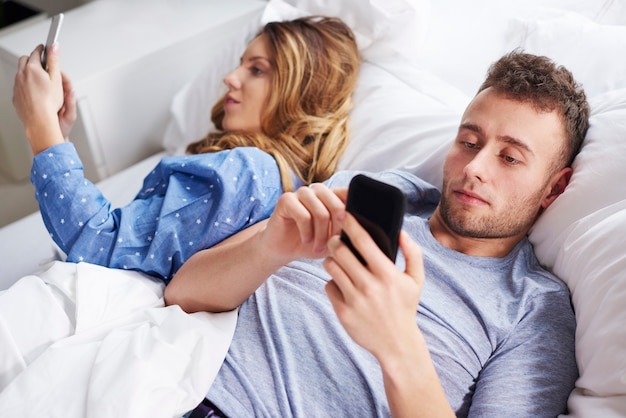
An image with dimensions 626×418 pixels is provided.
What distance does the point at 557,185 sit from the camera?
1143 mm

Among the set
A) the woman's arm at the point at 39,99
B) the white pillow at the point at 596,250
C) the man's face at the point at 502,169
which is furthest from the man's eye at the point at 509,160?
the woman's arm at the point at 39,99

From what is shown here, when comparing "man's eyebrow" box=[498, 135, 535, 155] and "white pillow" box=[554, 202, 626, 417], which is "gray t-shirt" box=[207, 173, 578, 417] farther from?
"man's eyebrow" box=[498, 135, 535, 155]

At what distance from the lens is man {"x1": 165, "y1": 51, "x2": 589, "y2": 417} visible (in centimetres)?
95

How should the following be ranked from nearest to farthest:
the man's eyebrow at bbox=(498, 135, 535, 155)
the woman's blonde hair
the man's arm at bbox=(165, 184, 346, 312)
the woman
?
the man's arm at bbox=(165, 184, 346, 312) < the man's eyebrow at bbox=(498, 135, 535, 155) < the woman < the woman's blonde hair

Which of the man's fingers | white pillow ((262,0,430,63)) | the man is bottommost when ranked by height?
the man

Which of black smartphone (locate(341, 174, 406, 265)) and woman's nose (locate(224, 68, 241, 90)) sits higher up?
black smartphone (locate(341, 174, 406, 265))

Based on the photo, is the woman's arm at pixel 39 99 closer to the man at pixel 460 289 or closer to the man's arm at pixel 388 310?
the man at pixel 460 289

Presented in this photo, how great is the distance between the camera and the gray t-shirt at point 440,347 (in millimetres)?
958

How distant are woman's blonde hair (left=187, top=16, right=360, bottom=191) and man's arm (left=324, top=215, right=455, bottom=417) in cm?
62

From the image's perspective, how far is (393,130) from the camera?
1.39m

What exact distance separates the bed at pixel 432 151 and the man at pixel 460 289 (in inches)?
1.6

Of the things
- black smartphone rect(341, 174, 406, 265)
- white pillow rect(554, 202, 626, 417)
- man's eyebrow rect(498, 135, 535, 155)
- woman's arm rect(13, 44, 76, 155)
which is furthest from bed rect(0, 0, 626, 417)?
black smartphone rect(341, 174, 406, 265)

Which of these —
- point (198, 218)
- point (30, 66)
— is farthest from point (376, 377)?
point (30, 66)

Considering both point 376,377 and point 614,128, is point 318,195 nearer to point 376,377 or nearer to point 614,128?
point 376,377
